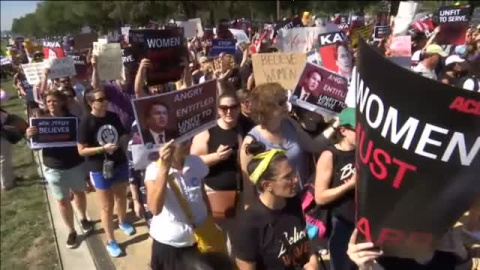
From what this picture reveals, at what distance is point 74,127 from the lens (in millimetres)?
5637

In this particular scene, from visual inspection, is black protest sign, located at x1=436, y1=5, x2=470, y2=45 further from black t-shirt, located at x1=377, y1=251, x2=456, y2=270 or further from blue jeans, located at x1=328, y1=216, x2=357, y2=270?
black t-shirt, located at x1=377, y1=251, x2=456, y2=270

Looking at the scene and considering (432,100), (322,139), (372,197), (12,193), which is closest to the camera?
(432,100)

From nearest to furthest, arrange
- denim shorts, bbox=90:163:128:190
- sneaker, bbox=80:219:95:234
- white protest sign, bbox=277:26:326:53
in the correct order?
denim shorts, bbox=90:163:128:190 < sneaker, bbox=80:219:95:234 < white protest sign, bbox=277:26:326:53

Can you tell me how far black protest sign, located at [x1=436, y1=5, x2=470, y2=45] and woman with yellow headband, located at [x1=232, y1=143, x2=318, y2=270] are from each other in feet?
22.5

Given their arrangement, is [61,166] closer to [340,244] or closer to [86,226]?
[86,226]

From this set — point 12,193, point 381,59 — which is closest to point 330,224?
point 381,59

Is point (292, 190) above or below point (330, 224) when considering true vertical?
above

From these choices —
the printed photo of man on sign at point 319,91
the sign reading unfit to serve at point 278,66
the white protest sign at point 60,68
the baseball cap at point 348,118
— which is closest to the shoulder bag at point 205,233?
the baseball cap at point 348,118

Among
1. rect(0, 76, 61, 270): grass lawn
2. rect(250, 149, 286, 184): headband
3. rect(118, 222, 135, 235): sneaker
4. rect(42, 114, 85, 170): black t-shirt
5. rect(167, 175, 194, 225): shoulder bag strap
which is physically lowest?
rect(0, 76, 61, 270): grass lawn

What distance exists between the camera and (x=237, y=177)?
4.14 metres

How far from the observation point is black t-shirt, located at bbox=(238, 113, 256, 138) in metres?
4.26

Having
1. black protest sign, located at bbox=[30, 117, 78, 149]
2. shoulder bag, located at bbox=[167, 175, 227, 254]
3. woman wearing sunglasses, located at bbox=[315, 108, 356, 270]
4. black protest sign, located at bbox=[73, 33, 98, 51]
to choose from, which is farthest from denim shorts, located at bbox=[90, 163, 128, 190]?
black protest sign, located at bbox=[73, 33, 98, 51]

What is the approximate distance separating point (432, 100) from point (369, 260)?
667 mm

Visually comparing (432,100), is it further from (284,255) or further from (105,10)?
(105,10)
